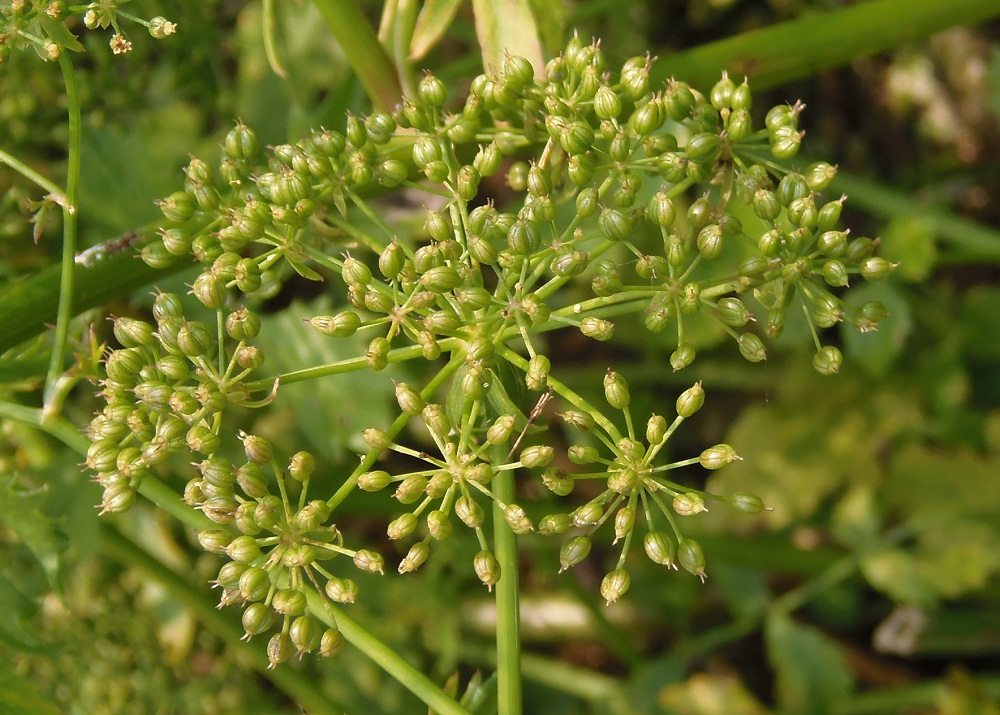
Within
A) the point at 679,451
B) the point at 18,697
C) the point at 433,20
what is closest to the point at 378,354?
the point at 433,20

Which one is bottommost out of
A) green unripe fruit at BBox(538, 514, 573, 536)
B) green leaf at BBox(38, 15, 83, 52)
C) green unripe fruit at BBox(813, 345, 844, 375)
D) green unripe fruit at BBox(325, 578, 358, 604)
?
green unripe fruit at BBox(813, 345, 844, 375)

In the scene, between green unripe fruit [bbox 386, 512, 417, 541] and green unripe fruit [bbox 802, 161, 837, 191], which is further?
green unripe fruit [bbox 802, 161, 837, 191]

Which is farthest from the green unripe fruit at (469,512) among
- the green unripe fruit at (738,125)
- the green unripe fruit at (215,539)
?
the green unripe fruit at (738,125)

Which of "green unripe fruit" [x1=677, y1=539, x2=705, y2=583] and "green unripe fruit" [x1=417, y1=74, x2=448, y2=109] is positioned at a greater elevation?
"green unripe fruit" [x1=417, y1=74, x2=448, y2=109]

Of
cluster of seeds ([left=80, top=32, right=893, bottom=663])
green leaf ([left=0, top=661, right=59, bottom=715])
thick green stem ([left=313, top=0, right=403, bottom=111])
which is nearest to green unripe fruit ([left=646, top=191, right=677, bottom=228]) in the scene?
cluster of seeds ([left=80, top=32, right=893, bottom=663])

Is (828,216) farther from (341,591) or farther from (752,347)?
(341,591)

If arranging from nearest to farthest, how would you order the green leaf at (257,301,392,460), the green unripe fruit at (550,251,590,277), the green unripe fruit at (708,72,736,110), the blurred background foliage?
the green unripe fruit at (550,251,590,277) < the green unripe fruit at (708,72,736,110) < the green leaf at (257,301,392,460) < the blurred background foliage

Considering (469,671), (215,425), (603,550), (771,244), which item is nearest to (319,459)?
(469,671)

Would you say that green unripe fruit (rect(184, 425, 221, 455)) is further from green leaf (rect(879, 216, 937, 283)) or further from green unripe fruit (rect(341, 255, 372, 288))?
green leaf (rect(879, 216, 937, 283))
